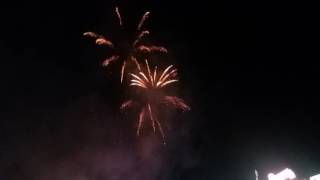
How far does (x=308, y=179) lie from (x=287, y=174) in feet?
5.37

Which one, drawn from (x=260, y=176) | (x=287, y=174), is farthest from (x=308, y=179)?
(x=260, y=176)

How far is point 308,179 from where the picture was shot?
1169 inches

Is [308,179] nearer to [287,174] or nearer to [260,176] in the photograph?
[287,174]

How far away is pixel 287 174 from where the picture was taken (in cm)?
3109

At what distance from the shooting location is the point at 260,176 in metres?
34.4

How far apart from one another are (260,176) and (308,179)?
5054 mm

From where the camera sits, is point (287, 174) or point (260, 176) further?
point (260, 176)

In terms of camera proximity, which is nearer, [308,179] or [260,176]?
[308,179]

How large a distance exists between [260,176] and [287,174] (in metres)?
3.48
